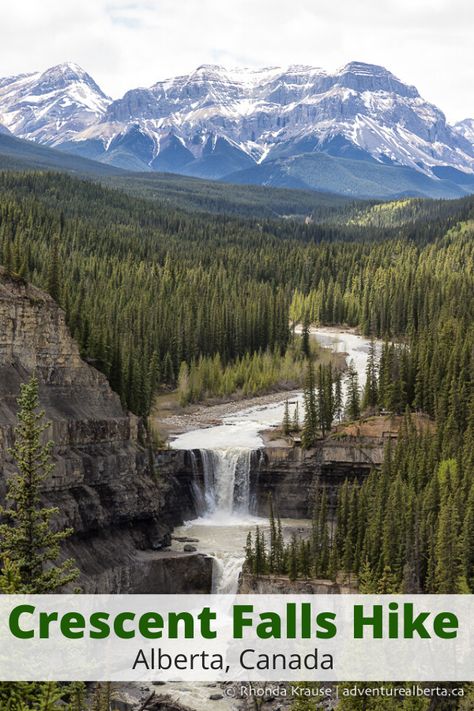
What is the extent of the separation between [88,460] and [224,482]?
32.5 m

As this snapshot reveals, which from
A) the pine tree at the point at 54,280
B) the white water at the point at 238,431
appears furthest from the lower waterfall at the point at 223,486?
the pine tree at the point at 54,280

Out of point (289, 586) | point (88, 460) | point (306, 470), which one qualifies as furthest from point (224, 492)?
point (289, 586)

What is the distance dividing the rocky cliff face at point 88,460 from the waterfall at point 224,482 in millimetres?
17654

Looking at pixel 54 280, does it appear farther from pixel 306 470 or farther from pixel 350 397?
pixel 350 397

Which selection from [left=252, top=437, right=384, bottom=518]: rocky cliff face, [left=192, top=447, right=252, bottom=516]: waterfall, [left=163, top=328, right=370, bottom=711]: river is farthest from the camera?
[left=252, top=437, right=384, bottom=518]: rocky cliff face

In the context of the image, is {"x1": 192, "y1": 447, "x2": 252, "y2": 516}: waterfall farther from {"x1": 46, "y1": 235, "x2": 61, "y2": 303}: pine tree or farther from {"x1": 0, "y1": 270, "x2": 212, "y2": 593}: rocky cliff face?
{"x1": 46, "y1": 235, "x2": 61, "y2": 303}: pine tree

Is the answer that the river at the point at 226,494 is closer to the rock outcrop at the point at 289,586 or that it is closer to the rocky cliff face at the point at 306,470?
the rocky cliff face at the point at 306,470

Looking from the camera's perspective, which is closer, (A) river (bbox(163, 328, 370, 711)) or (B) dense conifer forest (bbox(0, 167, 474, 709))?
(B) dense conifer forest (bbox(0, 167, 474, 709))

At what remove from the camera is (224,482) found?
4766 inches

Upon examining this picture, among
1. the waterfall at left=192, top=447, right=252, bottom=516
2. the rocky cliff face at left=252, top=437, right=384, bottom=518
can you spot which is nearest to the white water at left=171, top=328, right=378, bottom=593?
the waterfall at left=192, top=447, right=252, bottom=516

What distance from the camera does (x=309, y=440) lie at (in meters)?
124

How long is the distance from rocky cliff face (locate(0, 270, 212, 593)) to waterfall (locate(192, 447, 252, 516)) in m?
17.7

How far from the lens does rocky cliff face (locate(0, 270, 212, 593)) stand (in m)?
85.5

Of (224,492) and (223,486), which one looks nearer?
(224,492)
